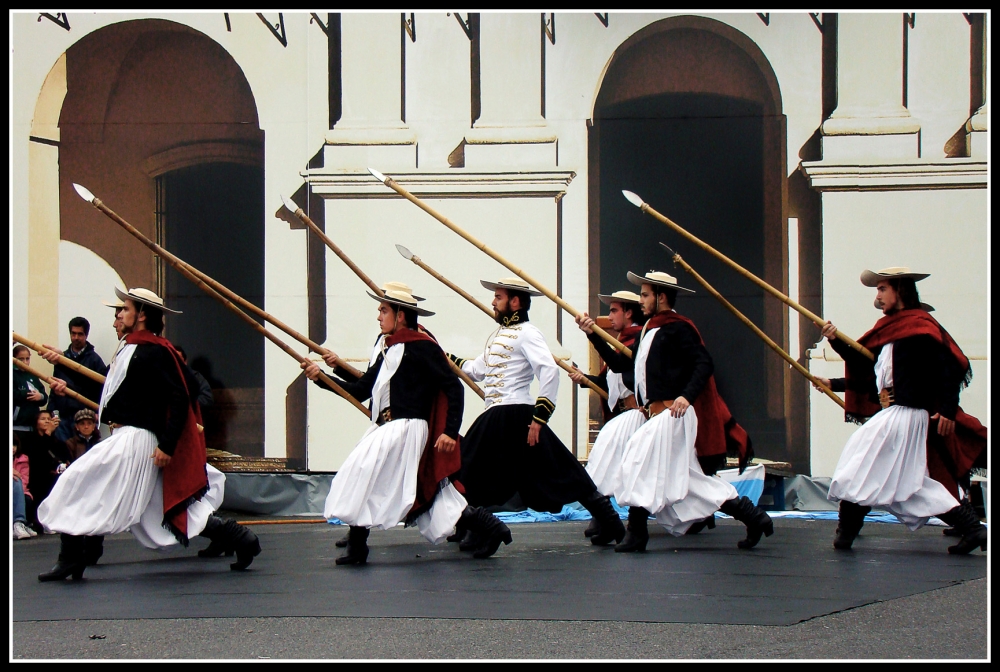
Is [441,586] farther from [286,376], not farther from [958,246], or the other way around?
[958,246]

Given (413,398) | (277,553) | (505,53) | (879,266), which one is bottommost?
(277,553)

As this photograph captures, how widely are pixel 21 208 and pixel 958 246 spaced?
689 centimetres

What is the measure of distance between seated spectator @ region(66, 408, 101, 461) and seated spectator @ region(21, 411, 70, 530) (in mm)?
51

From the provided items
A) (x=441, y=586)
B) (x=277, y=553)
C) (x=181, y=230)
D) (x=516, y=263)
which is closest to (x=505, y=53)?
(x=516, y=263)

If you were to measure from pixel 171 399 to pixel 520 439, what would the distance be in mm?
2064

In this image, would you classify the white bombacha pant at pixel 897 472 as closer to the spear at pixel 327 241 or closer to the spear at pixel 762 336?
the spear at pixel 762 336

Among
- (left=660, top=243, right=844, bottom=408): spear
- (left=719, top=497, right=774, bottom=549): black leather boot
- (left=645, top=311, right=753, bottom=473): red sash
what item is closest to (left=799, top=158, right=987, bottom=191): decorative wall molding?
(left=660, top=243, right=844, bottom=408): spear


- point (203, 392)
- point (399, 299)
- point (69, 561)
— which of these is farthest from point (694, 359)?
point (203, 392)

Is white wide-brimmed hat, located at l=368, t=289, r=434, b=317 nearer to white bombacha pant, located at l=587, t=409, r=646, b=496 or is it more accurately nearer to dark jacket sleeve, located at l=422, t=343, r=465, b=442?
dark jacket sleeve, located at l=422, t=343, r=465, b=442

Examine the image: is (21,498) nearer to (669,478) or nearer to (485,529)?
(485,529)

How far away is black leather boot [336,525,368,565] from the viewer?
21.0 ft

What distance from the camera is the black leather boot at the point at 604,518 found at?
718 cm

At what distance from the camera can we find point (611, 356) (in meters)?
7.38

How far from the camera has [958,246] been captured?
29.5 feet
